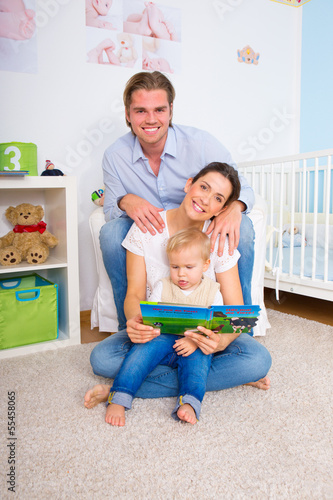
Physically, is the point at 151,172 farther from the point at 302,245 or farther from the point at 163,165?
the point at 302,245

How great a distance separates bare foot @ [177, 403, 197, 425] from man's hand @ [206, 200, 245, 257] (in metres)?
0.45

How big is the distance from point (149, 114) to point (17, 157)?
2.08 feet

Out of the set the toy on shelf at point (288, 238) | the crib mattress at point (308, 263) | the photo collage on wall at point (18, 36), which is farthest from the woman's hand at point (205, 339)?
the photo collage on wall at point (18, 36)

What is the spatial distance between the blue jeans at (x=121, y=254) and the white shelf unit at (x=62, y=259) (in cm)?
26

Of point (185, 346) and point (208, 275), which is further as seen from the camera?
Result: point (208, 275)

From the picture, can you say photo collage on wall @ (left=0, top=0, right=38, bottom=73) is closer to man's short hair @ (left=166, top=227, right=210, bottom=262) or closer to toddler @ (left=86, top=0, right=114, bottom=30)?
toddler @ (left=86, top=0, right=114, bottom=30)

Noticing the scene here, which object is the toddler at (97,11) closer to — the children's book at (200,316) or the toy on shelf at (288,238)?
the toy on shelf at (288,238)

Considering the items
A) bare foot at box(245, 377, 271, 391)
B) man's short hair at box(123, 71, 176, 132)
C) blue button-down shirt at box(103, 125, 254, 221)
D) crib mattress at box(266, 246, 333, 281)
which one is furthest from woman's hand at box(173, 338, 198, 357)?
crib mattress at box(266, 246, 333, 281)

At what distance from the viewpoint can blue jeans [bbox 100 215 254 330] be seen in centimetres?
142

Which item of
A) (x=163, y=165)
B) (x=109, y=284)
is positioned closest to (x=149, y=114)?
(x=163, y=165)

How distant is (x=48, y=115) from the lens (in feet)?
6.46

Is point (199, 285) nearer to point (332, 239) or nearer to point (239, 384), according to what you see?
point (239, 384)

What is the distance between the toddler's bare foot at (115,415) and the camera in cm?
105

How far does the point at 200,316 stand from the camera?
1.01 meters
